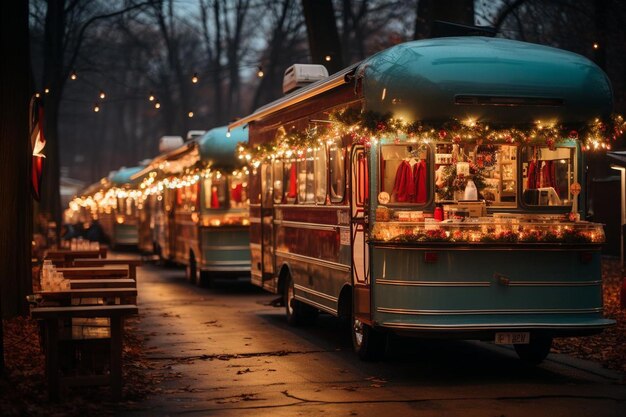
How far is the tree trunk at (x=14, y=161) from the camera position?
47.2 feet

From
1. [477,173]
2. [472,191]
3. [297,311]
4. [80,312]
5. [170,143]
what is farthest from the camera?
[170,143]

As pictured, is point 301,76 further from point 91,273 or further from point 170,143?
point 170,143

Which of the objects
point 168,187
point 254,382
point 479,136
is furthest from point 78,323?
point 168,187

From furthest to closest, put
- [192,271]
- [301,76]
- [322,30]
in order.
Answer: [192,271], [322,30], [301,76]

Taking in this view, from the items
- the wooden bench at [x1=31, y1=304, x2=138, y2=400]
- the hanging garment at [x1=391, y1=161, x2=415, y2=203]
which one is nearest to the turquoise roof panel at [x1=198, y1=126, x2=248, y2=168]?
the hanging garment at [x1=391, y1=161, x2=415, y2=203]

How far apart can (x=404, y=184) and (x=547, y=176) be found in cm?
169

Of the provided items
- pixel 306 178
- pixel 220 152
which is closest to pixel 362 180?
pixel 306 178

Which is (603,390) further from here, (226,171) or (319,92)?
(226,171)

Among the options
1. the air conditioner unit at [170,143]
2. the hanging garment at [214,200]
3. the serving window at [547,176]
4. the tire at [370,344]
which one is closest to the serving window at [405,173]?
the serving window at [547,176]

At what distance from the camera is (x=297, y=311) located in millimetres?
16016

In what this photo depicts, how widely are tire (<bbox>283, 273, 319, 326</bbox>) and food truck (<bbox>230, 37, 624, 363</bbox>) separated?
3277mm

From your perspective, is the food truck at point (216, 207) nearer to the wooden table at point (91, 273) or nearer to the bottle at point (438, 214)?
the wooden table at point (91, 273)

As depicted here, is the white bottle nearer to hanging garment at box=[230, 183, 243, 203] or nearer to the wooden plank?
the wooden plank

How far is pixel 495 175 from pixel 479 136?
79 cm
